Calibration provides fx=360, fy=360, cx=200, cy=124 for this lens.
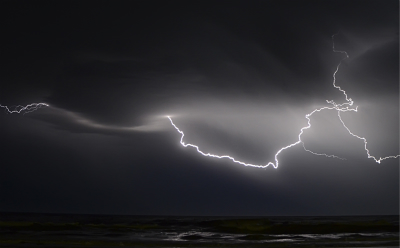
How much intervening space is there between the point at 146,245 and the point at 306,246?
22.0 feet

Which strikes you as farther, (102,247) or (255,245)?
(255,245)

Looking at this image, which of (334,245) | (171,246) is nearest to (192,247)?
(171,246)

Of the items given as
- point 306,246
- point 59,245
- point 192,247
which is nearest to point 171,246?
point 192,247

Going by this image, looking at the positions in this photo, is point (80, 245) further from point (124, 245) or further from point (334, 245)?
point (334, 245)

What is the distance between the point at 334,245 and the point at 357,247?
3.90 feet

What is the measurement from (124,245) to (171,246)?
202 cm

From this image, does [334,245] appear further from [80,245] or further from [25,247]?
[25,247]

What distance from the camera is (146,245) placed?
604 inches

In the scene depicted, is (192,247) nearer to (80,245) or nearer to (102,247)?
(102,247)

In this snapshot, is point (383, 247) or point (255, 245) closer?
point (383, 247)

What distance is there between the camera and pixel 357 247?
45.9ft

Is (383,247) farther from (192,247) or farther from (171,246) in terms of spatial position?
(171,246)

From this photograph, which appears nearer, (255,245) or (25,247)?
(25,247)

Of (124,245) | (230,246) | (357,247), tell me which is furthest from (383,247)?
(124,245)
